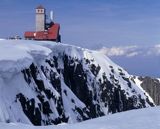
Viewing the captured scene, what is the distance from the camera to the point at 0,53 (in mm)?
104625

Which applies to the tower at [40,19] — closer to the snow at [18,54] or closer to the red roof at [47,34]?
the red roof at [47,34]

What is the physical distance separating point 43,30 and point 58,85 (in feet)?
185

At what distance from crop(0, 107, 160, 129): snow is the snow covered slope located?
58.2 meters

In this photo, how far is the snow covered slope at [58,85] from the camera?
9806 cm

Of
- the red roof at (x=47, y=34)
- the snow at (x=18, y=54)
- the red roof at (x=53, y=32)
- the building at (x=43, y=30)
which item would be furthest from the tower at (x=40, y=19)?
the snow at (x=18, y=54)

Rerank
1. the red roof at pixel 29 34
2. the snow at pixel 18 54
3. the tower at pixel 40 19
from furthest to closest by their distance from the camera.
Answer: the red roof at pixel 29 34
the tower at pixel 40 19
the snow at pixel 18 54

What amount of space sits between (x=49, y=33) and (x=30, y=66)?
73.6 metres

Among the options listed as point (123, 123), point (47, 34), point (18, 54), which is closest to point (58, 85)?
point (18, 54)

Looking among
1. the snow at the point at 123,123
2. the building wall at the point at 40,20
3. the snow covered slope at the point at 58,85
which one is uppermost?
the snow at the point at 123,123

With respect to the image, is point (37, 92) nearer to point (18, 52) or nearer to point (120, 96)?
point (18, 52)

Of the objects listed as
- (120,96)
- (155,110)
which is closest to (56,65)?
(120,96)

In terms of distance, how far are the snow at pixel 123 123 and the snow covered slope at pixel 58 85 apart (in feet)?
191

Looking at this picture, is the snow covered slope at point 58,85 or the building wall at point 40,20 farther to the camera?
the building wall at point 40,20

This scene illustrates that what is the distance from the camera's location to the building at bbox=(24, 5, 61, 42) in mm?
187125
